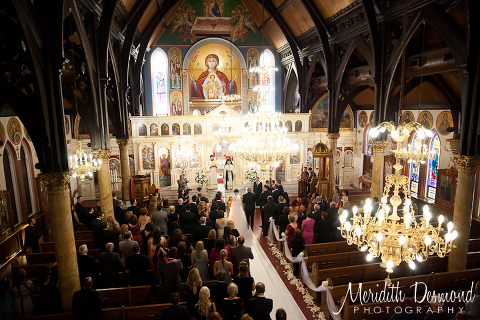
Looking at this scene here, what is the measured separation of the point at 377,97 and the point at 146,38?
1276 cm

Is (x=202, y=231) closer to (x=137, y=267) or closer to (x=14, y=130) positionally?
(x=137, y=267)


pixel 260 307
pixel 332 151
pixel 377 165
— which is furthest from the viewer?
pixel 332 151

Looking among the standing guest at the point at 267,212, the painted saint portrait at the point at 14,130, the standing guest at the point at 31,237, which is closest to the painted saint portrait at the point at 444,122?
the standing guest at the point at 267,212

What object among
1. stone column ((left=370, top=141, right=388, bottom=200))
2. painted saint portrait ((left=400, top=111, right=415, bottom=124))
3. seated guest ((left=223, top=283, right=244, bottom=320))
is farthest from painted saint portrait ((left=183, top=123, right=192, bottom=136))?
seated guest ((left=223, top=283, right=244, bottom=320))

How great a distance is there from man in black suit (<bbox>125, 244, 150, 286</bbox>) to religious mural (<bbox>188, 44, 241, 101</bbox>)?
57.2ft

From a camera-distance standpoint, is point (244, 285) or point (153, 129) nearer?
point (244, 285)

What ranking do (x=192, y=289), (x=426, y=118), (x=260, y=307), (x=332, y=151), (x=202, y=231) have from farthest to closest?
(x=426, y=118)
(x=332, y=151)
(x=202, y=231)
(x=192, y=289)
(x=260, y=307)

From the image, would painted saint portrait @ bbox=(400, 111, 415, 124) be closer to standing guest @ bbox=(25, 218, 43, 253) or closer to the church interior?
the church interior

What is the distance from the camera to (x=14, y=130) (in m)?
13.0

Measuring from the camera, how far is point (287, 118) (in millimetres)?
19484

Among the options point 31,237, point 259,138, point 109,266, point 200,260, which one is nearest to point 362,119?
point 259,138

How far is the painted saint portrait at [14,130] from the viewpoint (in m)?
12.6

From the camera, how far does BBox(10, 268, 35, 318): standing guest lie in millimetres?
6031

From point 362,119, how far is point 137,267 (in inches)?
726
